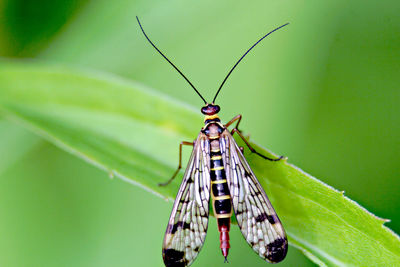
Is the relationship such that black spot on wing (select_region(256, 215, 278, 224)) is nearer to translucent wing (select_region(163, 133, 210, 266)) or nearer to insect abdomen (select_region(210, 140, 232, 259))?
insect abdomen (select_region(210, 140, 232, 259))

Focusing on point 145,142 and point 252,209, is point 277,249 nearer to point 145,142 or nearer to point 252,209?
point 252,209

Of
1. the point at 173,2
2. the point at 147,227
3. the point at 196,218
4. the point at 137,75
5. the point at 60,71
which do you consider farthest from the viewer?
the point at 137,75

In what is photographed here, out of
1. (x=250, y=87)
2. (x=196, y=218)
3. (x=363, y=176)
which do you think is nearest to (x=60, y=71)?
(x=196, y=218)

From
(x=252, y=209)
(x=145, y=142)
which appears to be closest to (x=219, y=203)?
(x=252, y=209)

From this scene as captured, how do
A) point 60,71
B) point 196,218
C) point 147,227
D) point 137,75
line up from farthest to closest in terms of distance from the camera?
point 137,75 < point 147,227 < point 60,71 < point 196,218

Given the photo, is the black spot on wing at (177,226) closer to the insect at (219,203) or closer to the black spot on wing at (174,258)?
the insect at (219,203)

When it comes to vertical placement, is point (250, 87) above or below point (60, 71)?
above

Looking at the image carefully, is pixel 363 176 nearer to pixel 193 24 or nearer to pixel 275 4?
pixel 275 4
